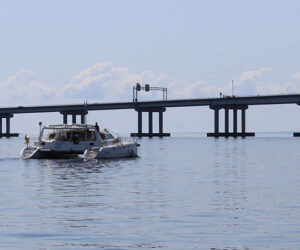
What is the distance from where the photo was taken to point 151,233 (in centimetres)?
2184

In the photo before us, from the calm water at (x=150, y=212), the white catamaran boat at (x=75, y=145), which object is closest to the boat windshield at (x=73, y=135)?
the white catamaran boat at (x=75, y=145)

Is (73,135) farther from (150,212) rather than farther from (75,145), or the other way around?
(150,212)

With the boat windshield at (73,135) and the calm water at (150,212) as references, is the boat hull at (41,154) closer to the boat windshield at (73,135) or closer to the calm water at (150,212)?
the boat windshield at (73,135)

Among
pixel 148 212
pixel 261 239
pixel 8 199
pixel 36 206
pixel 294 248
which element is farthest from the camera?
pixel 8 199

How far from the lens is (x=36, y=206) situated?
29.0 meters

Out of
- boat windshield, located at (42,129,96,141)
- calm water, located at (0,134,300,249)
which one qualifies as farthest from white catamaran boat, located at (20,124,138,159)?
calm water, located at (0,134,300,249)

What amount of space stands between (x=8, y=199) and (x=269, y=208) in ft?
34.3

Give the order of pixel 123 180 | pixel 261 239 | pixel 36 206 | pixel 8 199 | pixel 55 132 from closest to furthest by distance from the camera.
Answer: pixel 261 239
pixel 36 206
pixel 8 199
pixel 123 180
pixel 55 132

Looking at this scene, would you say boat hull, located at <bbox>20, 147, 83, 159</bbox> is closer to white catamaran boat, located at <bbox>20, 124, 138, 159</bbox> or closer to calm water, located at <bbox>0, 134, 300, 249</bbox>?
white catamaran boat, located at <bbox>20, 124, 138, 159</bbox>

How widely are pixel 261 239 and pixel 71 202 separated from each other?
37.9 feet

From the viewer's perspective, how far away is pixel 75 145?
70.2 metres

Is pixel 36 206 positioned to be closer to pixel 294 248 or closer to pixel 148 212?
pixel 148 212

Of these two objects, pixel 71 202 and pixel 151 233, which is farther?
pixel 71 202

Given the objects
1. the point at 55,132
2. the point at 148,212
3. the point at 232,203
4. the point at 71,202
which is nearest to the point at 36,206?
the point at 71,202
